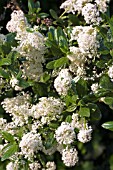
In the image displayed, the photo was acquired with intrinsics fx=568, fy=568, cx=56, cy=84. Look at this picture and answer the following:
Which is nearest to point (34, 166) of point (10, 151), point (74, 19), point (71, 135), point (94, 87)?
point (10, 151)

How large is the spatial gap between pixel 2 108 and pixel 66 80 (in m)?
0.35

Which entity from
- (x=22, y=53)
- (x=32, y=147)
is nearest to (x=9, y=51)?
(x=22, y=53)

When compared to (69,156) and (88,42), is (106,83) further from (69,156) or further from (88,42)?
(69,156)

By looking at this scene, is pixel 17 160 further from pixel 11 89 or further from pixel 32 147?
pixel 11 89

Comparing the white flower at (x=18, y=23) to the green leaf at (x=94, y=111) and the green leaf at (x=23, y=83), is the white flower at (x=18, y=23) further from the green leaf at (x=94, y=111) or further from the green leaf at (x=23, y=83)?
the green leaf at (x=94, y=111)

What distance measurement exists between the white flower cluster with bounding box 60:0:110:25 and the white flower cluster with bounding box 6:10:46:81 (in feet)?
0.51

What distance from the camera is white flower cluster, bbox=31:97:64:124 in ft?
5.36

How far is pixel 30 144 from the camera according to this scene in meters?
1.59

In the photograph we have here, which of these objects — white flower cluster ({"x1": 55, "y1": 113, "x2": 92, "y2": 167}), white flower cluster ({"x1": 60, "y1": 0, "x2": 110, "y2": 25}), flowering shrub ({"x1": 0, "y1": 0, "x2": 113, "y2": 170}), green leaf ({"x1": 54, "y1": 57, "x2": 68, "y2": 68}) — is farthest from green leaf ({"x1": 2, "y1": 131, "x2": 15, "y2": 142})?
white flower cluster ({"x1": 60, "y1": 0, "x2": 110, "y2": 25})

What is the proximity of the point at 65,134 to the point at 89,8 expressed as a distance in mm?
400

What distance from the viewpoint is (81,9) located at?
1.84 metres

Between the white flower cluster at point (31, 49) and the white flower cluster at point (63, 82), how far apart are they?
93mm

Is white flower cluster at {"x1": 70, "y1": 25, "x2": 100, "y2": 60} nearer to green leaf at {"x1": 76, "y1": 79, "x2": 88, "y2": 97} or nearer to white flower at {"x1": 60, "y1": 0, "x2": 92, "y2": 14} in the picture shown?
green leaf at {"x1": 76, "y1": 79, "x2": 88, "y2": 97}

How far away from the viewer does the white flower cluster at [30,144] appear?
5.21 feet
